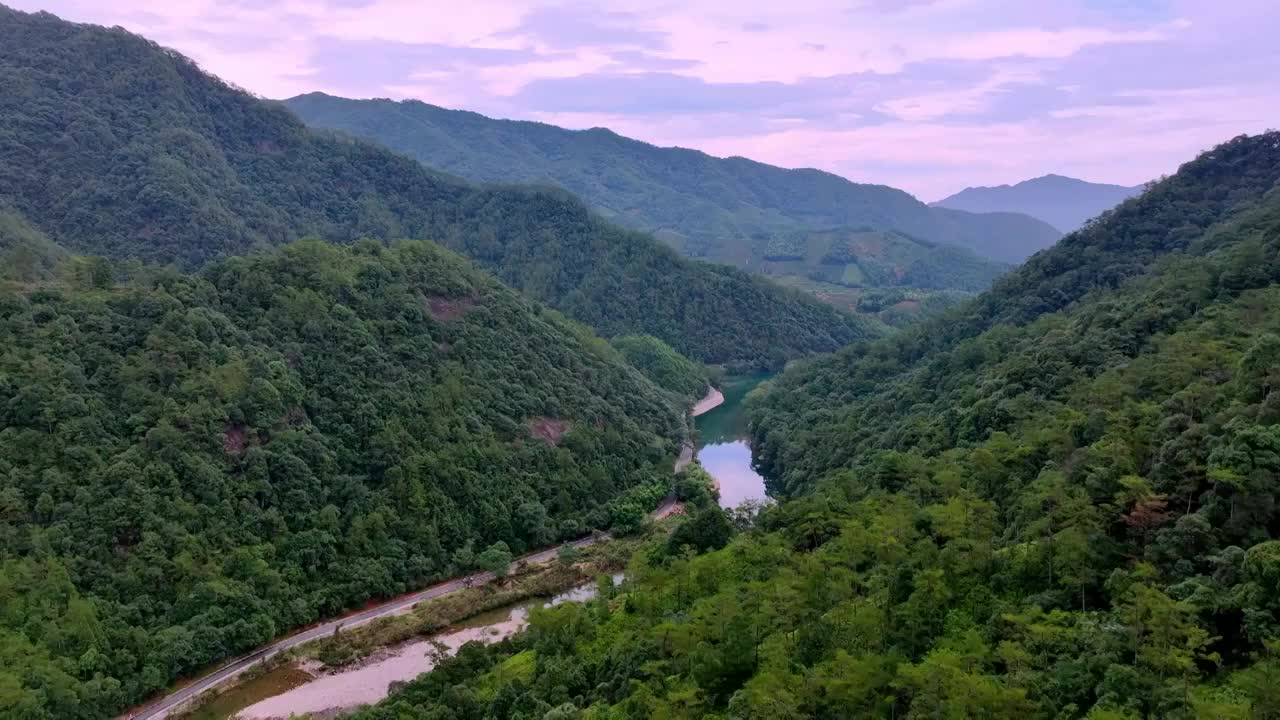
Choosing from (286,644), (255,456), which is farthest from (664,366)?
(286,644)

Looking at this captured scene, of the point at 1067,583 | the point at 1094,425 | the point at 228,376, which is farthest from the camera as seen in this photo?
the point at 228,376

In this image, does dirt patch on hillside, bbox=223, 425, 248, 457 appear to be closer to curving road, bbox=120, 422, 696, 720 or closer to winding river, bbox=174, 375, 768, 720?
curving road, bbox=120, 422, 696, 720

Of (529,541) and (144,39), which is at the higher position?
(144,39)

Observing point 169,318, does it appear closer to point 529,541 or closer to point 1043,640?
point 529,541

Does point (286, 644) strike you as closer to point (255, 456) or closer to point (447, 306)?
point (255, 456)

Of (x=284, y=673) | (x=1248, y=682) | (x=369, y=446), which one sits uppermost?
(x=1248, y=682)

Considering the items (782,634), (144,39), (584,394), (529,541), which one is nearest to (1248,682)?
(782,634)
